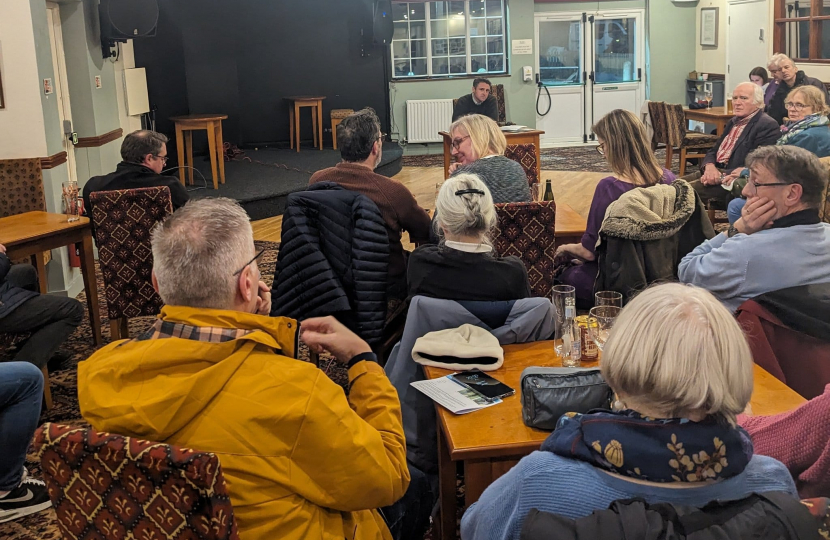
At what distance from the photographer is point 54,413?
12.6 feet

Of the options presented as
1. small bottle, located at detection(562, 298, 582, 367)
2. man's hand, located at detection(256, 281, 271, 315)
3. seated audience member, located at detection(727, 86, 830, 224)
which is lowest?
small bottle, located at detection(562, 298, 582, 367)

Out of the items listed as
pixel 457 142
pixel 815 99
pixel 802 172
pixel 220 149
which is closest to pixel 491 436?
pixel 802 172

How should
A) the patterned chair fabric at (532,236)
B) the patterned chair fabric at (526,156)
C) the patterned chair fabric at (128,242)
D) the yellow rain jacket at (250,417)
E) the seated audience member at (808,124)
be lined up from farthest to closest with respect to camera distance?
1. the patterned chair fabric at (526,156)
2. the seated audience member at (808,124)
3. the patterned chair fabric at (128,242)
4. the patterned chair fabric at (532,236)
5. the yellow rain jacket at (250,417)

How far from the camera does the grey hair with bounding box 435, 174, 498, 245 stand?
2785 millimetres

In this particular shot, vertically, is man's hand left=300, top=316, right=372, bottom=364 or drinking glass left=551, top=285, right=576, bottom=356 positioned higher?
man's hand left=300, top=316, right=372, bottom=364

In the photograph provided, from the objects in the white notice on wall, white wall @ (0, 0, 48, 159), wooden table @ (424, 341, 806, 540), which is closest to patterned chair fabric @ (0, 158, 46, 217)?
white wall @ (0, 0, 48, 159)

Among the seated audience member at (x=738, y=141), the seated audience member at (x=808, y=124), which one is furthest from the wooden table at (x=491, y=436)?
the seated audience member at (x=738, y=141)

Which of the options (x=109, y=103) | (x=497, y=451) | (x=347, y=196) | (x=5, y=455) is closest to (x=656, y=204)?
(x=347, y=196)

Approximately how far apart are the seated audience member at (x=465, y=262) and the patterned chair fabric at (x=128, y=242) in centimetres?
219

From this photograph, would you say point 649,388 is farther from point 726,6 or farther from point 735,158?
point 726,6

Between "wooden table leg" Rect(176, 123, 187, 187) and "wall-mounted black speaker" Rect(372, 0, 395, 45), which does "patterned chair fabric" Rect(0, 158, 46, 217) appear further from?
"wall-mounted black speaker" Rect(372, 0, 395, 45)

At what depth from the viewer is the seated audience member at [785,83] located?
8.20 m

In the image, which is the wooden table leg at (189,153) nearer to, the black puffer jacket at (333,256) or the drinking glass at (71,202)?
the drinking glass at (71,202)

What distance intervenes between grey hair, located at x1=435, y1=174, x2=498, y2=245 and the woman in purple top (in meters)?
1.19
